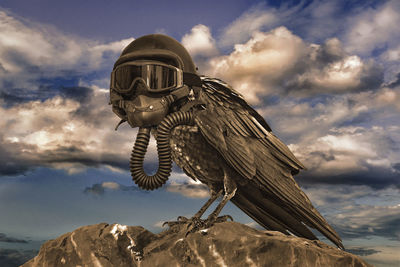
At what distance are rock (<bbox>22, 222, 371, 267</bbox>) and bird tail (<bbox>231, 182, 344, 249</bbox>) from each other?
0.62 metres

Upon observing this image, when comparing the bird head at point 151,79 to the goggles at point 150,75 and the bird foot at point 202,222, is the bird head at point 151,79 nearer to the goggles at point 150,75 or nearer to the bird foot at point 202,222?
the goggles at point 150,75

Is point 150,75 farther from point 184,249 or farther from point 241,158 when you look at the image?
point 184,249

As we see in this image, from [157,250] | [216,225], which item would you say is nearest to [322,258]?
[216,225]

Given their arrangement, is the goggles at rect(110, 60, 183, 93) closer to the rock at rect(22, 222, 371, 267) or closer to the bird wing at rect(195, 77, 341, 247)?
the bird wing at rect(195, 77, 341, 247)

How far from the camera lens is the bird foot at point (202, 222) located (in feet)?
13.9

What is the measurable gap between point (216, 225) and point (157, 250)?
652 mm

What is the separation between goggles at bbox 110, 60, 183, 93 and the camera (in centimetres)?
452

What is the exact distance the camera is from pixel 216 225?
4.12 m

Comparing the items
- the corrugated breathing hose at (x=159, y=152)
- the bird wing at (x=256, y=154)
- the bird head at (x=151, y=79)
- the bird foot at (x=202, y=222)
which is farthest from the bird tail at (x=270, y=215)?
the bird head at (x=151, y=79)

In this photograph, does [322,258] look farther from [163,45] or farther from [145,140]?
[163,45]

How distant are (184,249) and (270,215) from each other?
1.63 m

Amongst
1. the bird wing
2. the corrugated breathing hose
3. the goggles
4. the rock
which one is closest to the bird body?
the bird wing

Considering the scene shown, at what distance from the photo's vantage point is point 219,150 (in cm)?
451

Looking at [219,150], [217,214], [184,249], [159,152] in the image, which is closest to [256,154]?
[219,150]
